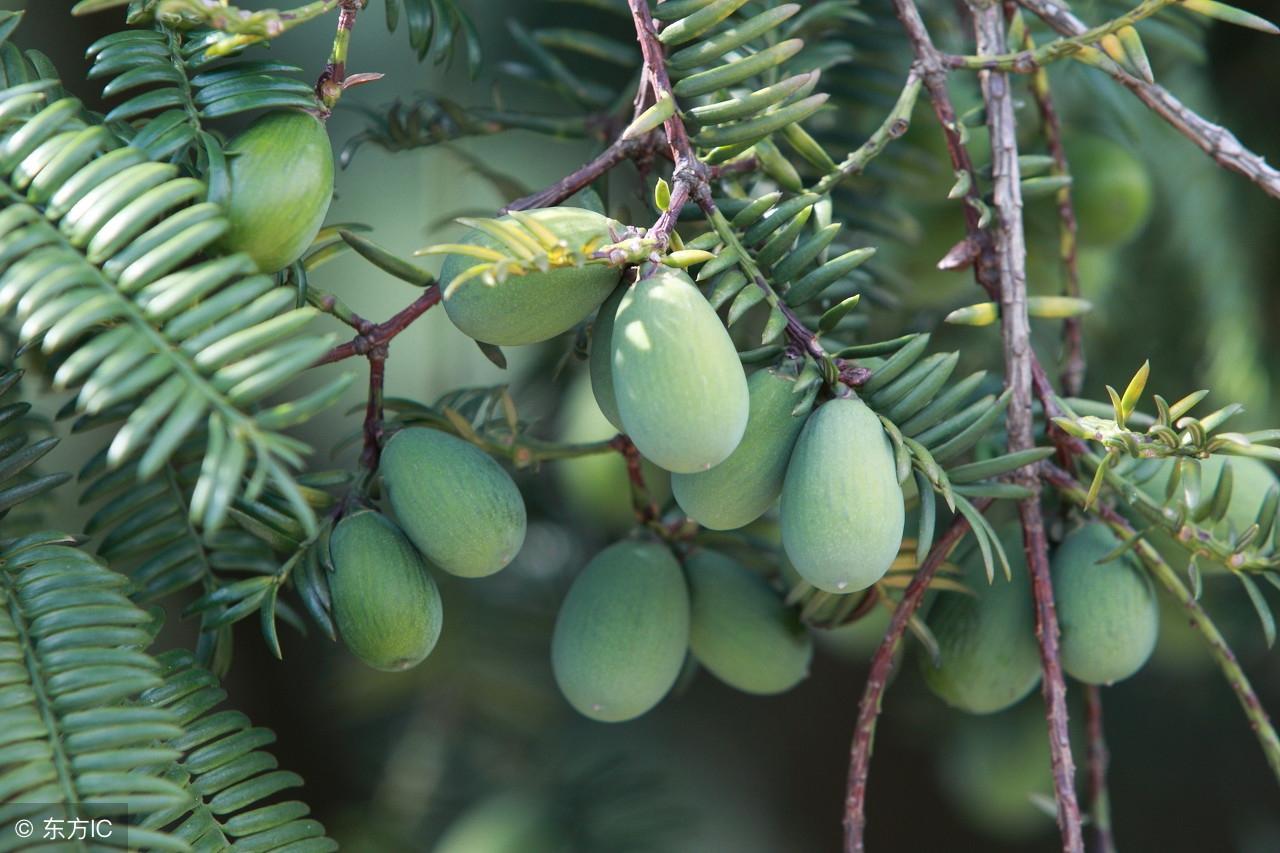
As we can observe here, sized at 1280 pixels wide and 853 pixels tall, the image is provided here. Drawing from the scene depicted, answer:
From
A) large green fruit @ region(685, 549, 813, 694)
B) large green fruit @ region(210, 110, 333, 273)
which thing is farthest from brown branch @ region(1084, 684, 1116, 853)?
large green fruit @ region(210, 110, 333, 273)

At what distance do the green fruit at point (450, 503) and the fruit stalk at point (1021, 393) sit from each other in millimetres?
258

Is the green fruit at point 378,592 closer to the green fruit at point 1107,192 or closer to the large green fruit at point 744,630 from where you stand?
the large green fruit at point 744,630

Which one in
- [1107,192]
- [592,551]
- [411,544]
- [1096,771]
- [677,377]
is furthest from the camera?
[592,551]

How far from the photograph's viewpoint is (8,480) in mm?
575

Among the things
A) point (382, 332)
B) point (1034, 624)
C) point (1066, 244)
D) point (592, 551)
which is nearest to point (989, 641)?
point (1034, 624)

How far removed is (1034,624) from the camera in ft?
2.06

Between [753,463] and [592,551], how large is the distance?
1.81ft

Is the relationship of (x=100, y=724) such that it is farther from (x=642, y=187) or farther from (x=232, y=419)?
(x=642, y=187)

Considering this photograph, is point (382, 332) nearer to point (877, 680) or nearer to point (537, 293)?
point (537, 293)

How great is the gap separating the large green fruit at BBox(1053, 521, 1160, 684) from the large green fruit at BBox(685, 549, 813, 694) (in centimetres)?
14

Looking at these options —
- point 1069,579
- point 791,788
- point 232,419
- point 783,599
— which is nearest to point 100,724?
point 232,419

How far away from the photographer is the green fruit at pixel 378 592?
54cm

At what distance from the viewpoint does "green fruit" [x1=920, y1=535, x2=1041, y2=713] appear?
634 mm

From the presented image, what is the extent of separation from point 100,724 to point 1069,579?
48 cm
